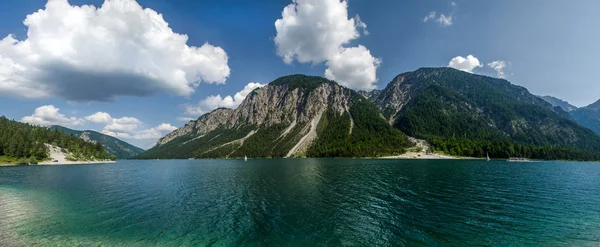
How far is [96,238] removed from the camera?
79.4ft

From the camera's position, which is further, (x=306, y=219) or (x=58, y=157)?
(x=58, y=157)

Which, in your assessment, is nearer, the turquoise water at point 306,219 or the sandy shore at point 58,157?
the turquoise water at point 306,219

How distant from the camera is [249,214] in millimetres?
33281

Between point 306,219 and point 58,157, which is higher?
point 58,157

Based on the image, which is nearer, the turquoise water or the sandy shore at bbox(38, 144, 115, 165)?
the turquoise water

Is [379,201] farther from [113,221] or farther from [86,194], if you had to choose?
[86,194]

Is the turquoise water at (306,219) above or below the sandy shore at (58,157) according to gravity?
below

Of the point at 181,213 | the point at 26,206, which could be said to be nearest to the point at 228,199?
the point at 181,213

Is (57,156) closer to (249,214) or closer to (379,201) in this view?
(249,214)

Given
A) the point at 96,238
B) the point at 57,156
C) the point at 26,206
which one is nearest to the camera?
the point at 96,238

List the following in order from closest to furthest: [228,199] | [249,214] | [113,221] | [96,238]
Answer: [96,238] < [113,221] < [249,214] < [228,199]

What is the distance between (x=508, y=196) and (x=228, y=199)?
5243cm

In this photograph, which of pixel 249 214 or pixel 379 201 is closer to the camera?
pixel 249 214

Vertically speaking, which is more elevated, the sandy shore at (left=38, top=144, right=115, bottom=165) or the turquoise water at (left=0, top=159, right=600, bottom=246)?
the sandy shore at (left=38, top=144, right=115, bottom=165)
